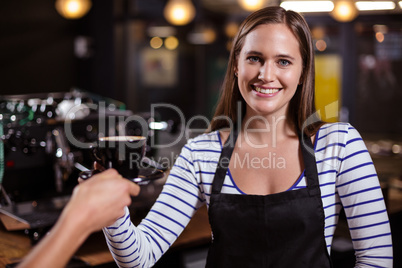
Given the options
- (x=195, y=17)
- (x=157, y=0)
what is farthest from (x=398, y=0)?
(x=157, y=0)

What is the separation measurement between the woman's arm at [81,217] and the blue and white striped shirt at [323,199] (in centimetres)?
31

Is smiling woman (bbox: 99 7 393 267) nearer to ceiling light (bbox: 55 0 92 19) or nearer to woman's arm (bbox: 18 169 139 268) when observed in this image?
woman's arm (bbox: 18 169 139 268)

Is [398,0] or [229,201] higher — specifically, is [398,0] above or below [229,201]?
above

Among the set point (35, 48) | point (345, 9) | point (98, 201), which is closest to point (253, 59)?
point (98, 201)

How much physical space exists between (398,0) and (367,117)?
5.84 feet

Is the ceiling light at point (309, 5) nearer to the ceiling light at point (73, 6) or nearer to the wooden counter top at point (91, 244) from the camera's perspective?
the ceiling light at point (73, 6)

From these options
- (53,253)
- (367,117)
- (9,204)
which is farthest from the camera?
(367,117)

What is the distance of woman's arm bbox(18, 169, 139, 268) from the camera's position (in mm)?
890

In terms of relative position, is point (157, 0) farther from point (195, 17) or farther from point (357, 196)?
point (357, 196)

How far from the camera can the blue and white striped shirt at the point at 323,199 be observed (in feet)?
4.57

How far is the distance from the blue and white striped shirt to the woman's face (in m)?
0.19

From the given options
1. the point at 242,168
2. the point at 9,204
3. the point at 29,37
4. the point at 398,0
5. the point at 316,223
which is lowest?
the point at 9,204

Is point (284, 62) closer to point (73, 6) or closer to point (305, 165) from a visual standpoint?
point (305, 165)

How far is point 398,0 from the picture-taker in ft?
20.6
